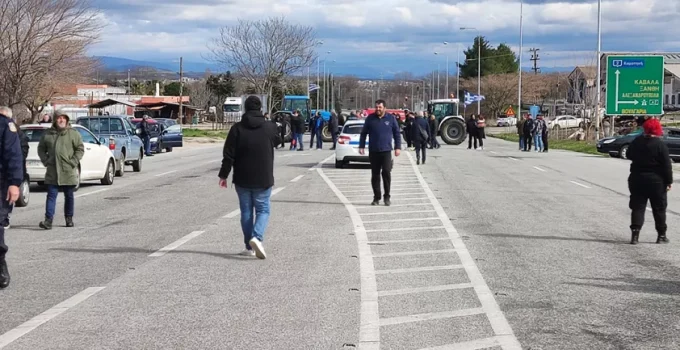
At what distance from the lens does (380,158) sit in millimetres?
15484

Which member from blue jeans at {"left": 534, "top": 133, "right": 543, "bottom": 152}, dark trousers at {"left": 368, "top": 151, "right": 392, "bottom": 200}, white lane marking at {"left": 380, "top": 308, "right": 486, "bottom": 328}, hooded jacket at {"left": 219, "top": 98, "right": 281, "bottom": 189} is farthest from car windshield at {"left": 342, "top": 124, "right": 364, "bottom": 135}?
white lane marking at {"left": 380, "top": 308, "right": 486, "bottom": 328}

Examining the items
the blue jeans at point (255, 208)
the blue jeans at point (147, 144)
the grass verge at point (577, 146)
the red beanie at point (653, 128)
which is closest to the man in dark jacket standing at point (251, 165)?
the blue jeans at point (255, 208)

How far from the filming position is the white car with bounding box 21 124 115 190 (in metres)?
19.0

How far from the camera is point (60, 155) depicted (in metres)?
12.9

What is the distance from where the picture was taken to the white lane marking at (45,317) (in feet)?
21.3

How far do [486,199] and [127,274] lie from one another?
938 cm

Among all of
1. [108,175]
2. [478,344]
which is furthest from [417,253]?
[108,175]

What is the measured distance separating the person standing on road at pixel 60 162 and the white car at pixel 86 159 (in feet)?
19.2

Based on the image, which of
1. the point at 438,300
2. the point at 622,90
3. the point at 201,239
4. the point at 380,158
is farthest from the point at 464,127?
the point at 438,300

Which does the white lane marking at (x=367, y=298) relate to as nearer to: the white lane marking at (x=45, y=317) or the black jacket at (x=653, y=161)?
the white lane marking at (x=45, y=317)

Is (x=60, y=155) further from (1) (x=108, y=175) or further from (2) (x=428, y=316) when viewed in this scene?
(1) (x=108, y=175)

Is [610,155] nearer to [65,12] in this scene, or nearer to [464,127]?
[464,127]

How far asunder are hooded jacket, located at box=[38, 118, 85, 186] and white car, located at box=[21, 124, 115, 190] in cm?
584

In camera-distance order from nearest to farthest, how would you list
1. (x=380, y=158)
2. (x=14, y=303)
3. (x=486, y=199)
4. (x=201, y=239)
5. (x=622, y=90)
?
(x=14, y=303) → (x=201, y=239) → (x=380, y=158) → (x=486, y=199) → (x=622, y=90)
